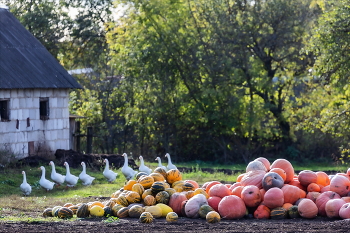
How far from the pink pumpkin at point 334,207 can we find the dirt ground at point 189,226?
13 centimetres

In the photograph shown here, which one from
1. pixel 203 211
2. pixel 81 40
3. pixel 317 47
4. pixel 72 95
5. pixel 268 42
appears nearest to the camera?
pixel 203 211

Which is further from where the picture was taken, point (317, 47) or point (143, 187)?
point (317, 47)

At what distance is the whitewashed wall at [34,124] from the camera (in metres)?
22.7

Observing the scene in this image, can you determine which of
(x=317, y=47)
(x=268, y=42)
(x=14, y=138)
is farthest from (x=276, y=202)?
(x=268, y=42)

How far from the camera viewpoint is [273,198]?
1150 cm

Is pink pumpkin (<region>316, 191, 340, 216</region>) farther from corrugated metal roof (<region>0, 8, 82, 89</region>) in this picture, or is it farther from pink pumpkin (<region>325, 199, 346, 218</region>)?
corrugated metal roof (<region>0, 8, 82, 89</region>)

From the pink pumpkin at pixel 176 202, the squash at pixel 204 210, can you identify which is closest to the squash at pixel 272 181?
the squash at pixel 204 210

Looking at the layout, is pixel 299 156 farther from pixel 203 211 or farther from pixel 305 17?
pixel 203 211

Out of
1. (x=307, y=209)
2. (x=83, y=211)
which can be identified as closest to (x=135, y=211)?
(x=83, y=211)

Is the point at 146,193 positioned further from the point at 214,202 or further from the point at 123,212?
the point at 214,202

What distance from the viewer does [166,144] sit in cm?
3100

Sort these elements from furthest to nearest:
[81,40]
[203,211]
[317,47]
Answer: [81,40], [317,47], [203,211]

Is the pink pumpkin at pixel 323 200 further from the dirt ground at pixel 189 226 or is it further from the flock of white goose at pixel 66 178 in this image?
the flock of white goose at pixel 66 178

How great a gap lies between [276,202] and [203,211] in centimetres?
147
